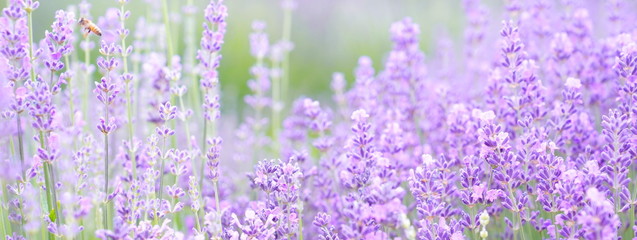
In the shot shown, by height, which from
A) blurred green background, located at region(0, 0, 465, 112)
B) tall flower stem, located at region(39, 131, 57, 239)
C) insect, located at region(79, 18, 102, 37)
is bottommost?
tall flower stem, located at region(39, 131, 57, 239)

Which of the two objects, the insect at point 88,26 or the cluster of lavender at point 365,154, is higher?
the insect at point 88,26

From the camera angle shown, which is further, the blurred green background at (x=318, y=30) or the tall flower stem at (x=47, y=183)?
the blurred green background at (x=318, y=30)

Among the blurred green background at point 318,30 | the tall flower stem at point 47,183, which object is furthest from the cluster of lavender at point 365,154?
the blurred green background at point 318,30

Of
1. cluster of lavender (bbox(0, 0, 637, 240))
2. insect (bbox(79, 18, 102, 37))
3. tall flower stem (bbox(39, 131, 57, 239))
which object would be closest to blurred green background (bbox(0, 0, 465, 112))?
cluster of lavender (bbox(0, 0, 637, 240))

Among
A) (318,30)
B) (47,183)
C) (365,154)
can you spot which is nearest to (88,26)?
(47,183)

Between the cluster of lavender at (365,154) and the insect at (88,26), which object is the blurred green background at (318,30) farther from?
the insect at (88,26)

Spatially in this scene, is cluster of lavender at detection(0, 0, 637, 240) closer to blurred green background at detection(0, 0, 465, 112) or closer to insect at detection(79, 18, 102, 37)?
insect at detection(79, 18, 102, 37)

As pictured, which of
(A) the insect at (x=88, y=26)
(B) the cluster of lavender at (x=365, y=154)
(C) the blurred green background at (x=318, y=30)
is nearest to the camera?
(B) the cluster of lavender at (x=365, y=154)
